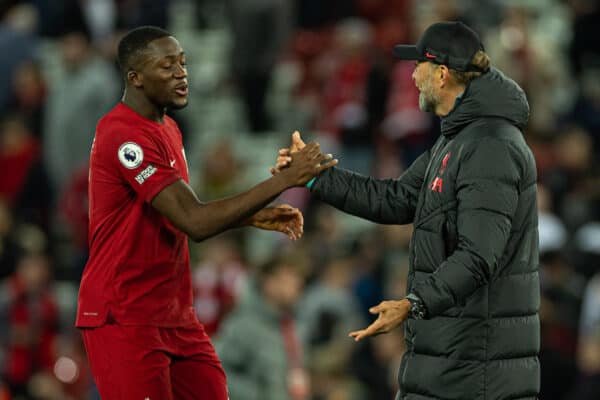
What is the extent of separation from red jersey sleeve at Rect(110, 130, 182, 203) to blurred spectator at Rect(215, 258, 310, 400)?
2589mm

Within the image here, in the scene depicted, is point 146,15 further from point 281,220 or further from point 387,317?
point 387,317

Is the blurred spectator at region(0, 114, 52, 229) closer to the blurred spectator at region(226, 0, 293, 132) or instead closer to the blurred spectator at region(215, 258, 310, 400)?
the blurred spectator at region(226, 0, 293, 132)

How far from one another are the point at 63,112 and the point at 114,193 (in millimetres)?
6947

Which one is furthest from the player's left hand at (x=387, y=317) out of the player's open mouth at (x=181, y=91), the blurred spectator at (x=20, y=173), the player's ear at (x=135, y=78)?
the blurred spectator at (x=20, y=173)

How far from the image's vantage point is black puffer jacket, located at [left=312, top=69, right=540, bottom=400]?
16.8 ft

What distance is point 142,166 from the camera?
545 centimetres

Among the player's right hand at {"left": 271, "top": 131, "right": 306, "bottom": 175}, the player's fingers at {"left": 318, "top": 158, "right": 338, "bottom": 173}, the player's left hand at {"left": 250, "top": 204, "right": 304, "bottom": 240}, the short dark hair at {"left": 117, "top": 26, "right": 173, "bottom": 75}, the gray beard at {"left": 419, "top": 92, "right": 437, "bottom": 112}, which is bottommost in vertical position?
the player's left hand at {"left": 250, "top": 204, "right": 304, "bottom": 240}

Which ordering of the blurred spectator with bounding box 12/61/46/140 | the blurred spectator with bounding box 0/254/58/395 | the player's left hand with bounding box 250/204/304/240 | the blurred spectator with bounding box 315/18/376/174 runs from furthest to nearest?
the blurred spectator with bounding box 12/61/46/140 → the blurred spectator with bounding box 315/18/376/174 → the blurred spectator with bounding box 0/254/58/395 → the player's left hand with bounding box 250/204/304/240

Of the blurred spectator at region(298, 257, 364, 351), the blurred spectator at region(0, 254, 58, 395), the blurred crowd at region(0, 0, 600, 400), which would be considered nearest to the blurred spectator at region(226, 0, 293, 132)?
the blurred crowd at region(0, 0, 600, 400)

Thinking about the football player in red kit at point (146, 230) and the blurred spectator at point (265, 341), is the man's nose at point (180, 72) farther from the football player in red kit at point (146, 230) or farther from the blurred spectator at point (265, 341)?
the blurred spectator at point (265, 341)

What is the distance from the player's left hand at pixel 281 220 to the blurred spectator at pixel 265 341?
207 cm

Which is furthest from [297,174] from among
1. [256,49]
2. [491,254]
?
[256,49]

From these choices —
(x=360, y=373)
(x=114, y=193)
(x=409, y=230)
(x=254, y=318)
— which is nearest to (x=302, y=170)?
(x=114, y=193)

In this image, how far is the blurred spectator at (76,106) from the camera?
12133 mm
